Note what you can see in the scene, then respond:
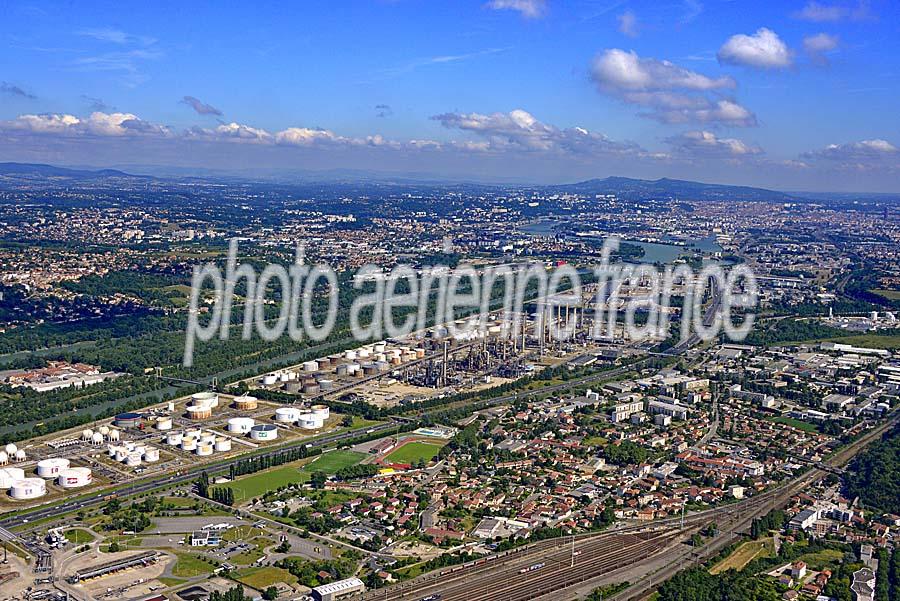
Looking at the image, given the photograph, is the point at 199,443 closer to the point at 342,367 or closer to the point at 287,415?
the point at 287,415

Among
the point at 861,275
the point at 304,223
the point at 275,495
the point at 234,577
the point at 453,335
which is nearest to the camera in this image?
the point at 234,577

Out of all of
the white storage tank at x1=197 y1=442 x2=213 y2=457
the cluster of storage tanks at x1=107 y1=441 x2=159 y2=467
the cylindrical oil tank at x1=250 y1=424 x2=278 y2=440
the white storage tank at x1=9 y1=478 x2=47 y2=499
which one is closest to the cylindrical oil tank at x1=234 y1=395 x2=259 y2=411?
the cylindrical oil tank at x1=250 y1=424 x2=278 y2=440

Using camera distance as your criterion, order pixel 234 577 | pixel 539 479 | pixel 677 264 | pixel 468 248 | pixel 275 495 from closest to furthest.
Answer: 1. pixel 234 577
2. pixel 275 495
3. pixel 539 479
4. pixel 677 264
5. pixel 468 248

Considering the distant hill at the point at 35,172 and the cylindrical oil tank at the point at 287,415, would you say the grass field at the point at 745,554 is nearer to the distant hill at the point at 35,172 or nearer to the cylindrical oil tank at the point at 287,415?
the cylindrical oil tank at the point at 287,415

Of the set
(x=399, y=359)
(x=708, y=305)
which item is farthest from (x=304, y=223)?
(x=399, y=359)

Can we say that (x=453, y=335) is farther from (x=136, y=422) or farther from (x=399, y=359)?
(x=136, y=422)

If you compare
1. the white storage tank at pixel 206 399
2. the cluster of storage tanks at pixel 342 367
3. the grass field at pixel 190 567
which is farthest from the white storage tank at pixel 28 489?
the cluster of storage tanks at pixel 342 367

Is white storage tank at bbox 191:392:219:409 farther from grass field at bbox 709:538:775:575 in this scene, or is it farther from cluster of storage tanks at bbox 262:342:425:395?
grass field at bbox 709:538:775:575
